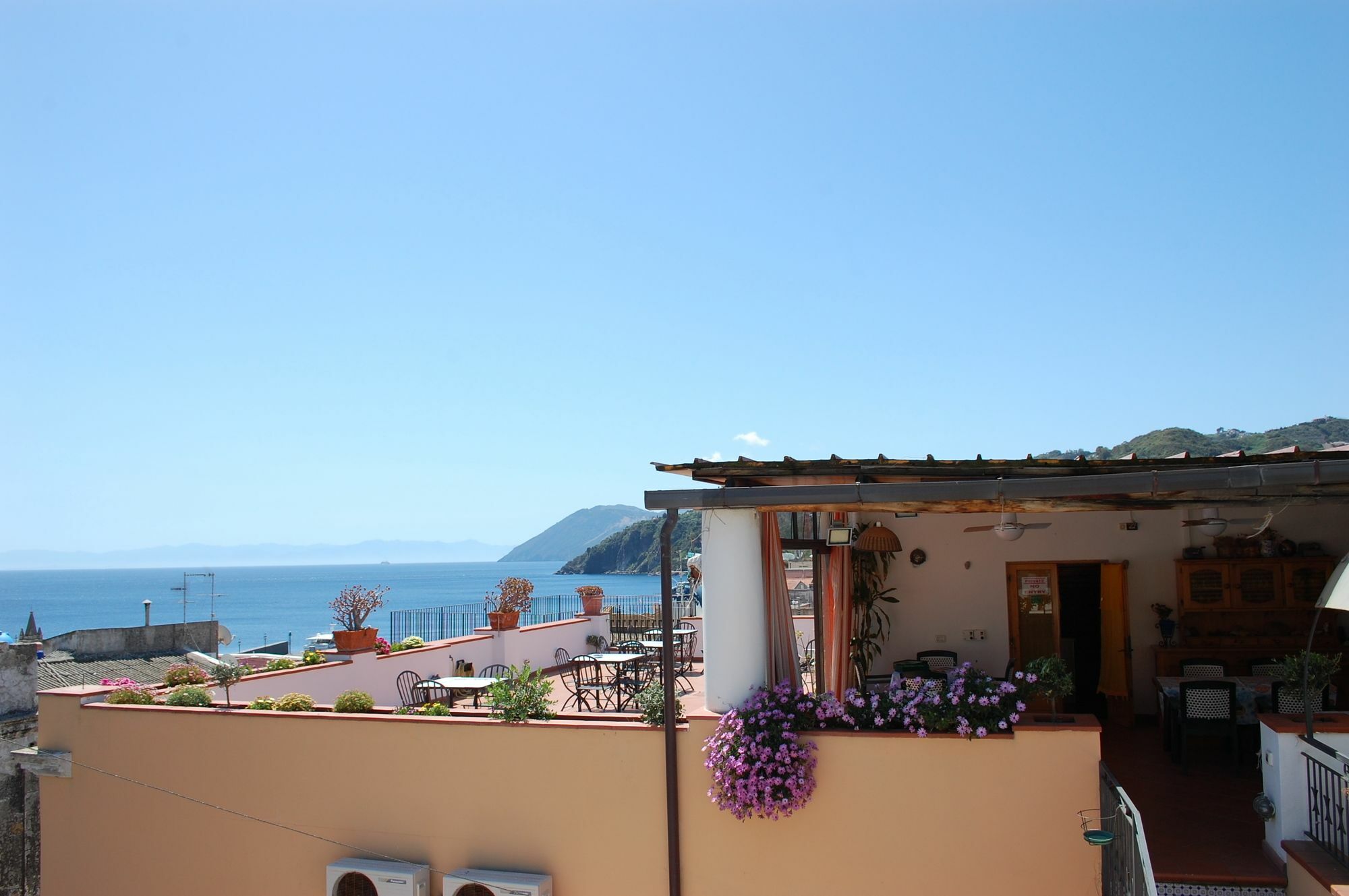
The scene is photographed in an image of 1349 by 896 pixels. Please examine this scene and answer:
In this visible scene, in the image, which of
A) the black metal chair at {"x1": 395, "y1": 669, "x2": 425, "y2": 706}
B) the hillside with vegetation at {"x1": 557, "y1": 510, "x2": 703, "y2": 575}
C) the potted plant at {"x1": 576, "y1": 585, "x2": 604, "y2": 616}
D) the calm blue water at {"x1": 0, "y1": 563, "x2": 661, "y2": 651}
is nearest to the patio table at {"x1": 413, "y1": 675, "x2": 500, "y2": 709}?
the black metal chair at {"x1": 395, "y1": 669, "x2": 425, "y2": 706}

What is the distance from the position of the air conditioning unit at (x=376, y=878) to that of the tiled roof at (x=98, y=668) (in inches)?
566

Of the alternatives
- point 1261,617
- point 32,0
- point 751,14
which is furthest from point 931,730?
point 32,0

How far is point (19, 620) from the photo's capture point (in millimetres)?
102375

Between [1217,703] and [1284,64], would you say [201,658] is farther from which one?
[1284,64]

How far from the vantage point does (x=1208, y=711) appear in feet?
24.8

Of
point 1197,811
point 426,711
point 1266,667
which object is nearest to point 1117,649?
point 1266,667

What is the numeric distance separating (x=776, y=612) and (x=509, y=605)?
7952 mm

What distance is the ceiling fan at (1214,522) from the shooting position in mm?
8695

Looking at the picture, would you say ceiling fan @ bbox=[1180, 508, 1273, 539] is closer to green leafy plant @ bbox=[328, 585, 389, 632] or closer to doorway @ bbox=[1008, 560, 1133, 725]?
doorway @ bbox=[1008, 560, 1133, 725]

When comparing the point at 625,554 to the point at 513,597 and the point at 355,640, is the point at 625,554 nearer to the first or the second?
the point at 513,597

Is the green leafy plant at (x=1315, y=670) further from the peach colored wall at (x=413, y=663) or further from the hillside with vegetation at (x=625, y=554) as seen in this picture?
the hillside with vegetation at (x=625, y=554)

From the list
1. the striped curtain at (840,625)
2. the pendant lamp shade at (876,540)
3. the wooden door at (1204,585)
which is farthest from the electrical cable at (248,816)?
the wooden door at (1204,585)

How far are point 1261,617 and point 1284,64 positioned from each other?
595 centimetres

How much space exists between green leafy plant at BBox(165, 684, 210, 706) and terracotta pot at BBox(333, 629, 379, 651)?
2.70 metres
